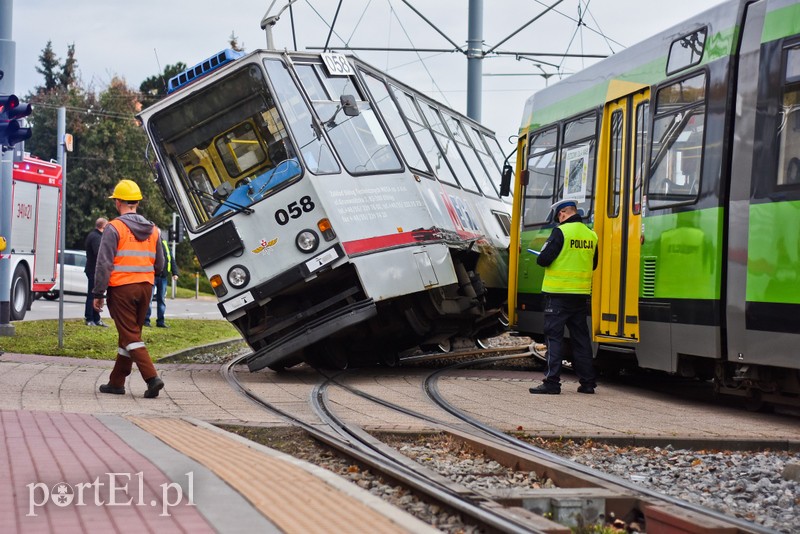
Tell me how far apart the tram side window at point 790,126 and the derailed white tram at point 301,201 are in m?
4.75

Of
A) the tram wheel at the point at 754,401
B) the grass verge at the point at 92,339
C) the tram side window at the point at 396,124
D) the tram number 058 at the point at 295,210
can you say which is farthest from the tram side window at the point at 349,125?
the tram wheel at the point at 754,401

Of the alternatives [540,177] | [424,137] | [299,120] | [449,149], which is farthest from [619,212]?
[449,149]

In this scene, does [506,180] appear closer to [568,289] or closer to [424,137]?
[424,137]

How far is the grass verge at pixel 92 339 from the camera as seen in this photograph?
16.3 metres

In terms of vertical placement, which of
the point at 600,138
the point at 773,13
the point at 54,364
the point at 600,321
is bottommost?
the point at 54,364

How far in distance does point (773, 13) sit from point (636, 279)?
9.95 ft

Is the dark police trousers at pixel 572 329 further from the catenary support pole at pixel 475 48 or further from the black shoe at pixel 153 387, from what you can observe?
the catenary support pole at pixel 475 48

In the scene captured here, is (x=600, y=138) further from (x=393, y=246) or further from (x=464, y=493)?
(x=464, y=493)

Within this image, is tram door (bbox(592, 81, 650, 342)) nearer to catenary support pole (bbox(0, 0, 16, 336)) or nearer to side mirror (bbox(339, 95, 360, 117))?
side mirror (bbox(339, 95, 360, 117))

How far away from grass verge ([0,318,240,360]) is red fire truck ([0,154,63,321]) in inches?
113

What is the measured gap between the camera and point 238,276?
43.0 feet

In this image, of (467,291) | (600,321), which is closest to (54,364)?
(467,291)

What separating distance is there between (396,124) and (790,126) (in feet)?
19.7

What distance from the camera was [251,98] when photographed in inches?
529
